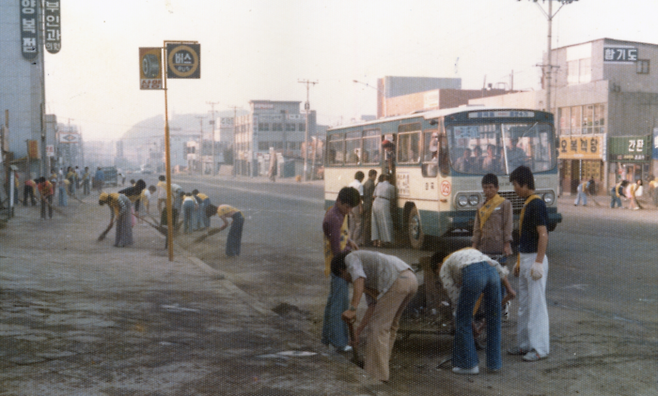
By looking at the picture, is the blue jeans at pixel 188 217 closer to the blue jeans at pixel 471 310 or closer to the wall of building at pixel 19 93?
the blue jeans at pixel 471 310

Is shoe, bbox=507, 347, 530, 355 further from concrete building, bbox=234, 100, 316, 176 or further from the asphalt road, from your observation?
concrete building, bbox=234, 100, 316, 176

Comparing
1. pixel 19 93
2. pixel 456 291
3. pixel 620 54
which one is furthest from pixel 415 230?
pixel 620 54

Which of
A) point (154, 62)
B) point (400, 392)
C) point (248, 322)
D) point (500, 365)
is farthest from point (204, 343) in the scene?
point (154, 62)

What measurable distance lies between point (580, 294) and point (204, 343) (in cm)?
567

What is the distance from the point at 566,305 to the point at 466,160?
5110 millimetres

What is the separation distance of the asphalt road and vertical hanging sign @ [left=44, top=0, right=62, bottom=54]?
1053 inches

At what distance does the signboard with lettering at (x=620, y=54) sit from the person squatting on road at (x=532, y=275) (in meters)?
44.4

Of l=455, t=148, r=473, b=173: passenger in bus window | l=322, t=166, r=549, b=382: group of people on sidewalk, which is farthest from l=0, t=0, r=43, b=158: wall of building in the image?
l=322, t=166, r=549, b=382: group of people on sidewalk

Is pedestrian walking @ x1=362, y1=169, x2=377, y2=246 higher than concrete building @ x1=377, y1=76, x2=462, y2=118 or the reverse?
the reverse

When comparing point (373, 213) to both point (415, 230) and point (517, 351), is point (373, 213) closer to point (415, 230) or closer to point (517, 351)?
point (415, 230)

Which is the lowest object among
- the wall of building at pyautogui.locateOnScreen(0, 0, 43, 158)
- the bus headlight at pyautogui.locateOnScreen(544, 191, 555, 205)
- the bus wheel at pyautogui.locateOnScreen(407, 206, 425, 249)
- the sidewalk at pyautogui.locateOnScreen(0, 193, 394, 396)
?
the sidewalk at pyautogui.locateOnScreen(0, 193, 394, 396)

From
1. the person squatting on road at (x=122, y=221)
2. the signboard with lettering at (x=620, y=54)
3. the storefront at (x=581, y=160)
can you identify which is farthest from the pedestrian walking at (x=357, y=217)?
the signboard with lettering at (x=620, y=54)

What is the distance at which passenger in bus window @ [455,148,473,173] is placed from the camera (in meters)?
13.3

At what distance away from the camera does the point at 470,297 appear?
231 inches
